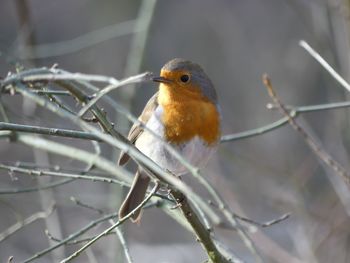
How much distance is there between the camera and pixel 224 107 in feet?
26.1

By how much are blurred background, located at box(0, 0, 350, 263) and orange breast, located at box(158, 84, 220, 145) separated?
2.39 feet

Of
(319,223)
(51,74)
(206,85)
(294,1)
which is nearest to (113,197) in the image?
(206,85)

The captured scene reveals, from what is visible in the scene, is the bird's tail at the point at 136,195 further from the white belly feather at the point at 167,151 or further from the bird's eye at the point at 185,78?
the bird's eye at the point at 185,78

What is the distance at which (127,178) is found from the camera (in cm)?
314

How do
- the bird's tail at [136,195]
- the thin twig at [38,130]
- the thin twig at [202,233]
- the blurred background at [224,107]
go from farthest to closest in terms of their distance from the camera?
the blurred background at [224,107]
the bird's tail at [136,195]
the thin twig at [202,233]
the thin twig at [38,130]

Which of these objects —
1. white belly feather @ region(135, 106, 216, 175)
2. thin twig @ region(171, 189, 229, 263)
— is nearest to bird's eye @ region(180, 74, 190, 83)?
white belly feather @ region(135, 106, 216, 175)

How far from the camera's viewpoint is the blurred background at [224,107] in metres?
4.79

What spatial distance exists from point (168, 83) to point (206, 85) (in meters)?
0.27

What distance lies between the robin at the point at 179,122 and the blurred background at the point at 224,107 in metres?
0.57

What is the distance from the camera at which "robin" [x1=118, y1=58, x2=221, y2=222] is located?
3.46 m

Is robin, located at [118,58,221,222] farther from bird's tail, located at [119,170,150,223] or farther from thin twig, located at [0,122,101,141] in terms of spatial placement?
thin twig, located at [0,122,101,141]

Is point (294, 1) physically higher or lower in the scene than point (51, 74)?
higher

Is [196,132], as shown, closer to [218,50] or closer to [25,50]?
[25,50]

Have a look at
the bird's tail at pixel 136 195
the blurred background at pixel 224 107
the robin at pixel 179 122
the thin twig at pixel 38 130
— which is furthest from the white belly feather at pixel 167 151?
the thin twig at pixel 38 130
